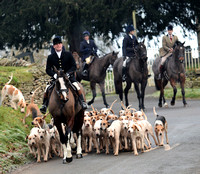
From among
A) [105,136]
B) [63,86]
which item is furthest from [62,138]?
[63,86]

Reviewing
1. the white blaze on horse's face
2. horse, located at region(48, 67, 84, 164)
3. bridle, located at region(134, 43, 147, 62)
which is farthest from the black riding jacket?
bridle, located at region(134, 43, 147, 62)

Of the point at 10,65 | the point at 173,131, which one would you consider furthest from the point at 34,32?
the point at 173,131

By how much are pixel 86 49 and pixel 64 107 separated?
1079 centimetres

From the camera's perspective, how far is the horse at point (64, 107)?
10.1 meters

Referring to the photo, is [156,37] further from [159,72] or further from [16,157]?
[16,157]

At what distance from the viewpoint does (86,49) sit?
21.0 metres

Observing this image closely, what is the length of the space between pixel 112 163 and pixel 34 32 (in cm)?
2327

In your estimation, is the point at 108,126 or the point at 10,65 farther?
the point at 10,65

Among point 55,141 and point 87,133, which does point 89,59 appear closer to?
point 87,133

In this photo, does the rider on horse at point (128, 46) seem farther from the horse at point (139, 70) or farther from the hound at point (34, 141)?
the hound at point (34, 141)

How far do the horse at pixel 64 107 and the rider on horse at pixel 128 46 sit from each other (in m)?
8.49

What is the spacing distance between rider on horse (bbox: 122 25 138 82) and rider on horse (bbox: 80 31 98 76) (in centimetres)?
219

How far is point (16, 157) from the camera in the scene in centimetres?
1071

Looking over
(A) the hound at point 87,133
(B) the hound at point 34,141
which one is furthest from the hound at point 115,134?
(B) the hound at point 34,141
